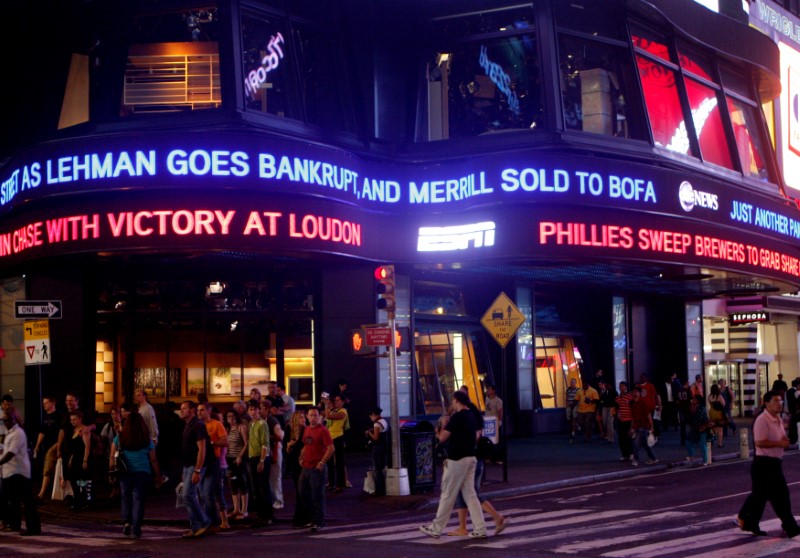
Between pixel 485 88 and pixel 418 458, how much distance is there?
470 inches

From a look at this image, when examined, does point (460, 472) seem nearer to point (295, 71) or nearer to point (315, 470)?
point (315, 470)

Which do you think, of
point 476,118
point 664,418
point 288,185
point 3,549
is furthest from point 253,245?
point 664,418

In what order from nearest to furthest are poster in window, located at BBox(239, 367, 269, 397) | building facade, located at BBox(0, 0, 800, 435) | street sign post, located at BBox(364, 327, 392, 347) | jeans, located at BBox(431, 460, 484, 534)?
jeans, located at BBox(431, 460, 484, 534) < street sign post, located at BBox(364, 327, 392, 347) < building facade, located at BBox(0, 0, 800, 435) < poster in window, located at BBox(239, 367, 269, 397)

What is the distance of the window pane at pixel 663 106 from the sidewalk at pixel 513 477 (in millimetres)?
8308

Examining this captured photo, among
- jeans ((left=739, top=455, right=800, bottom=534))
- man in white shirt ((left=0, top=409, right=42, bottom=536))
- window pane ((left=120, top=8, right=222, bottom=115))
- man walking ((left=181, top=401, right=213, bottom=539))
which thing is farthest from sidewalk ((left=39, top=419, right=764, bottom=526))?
window pane ((left=120, top=8, right=222, bottom=115))

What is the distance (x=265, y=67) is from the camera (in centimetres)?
2578

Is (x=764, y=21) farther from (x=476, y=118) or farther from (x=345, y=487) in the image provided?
(x=345, y=487)

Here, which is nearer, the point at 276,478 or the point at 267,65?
the point at 276,478

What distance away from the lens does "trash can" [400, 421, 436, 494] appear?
19500 millimetres

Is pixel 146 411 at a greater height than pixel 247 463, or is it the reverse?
pixel 146 411

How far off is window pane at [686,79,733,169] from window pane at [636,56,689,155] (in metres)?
0.77

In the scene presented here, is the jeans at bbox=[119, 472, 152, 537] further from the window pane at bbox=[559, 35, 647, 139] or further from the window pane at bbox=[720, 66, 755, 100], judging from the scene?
the window pane at bbox=[720, 66, 755, 100]

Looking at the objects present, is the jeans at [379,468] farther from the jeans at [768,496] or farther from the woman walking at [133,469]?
the jeans at [768,496]

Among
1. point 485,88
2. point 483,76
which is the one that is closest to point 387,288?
point 485,88
